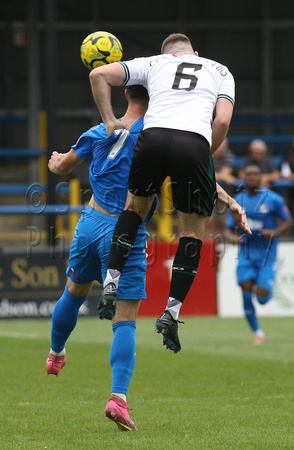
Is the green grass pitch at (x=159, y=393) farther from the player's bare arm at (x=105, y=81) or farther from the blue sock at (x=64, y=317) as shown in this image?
the player's bare arm at (x=105, y=81)

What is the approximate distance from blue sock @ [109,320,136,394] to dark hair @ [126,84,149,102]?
4.72ft

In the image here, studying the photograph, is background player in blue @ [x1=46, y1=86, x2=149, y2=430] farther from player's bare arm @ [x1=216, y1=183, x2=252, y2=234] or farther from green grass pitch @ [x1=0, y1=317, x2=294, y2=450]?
player's bare arm @ [x1=216, y1=183, x2=252, y2=234]

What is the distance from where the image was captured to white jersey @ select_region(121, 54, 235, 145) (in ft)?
15.9

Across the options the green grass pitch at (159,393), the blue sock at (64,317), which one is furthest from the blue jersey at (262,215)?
the blue sock at (64,317)

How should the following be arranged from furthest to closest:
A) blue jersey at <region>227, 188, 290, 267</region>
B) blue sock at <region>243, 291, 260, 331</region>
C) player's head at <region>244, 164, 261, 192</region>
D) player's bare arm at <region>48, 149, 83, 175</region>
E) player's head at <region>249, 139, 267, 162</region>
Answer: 1. player's head at <region>249, 139, 267, 162</region>
2. blue jersey at <region>227, 188, 290, 267</region>
3. player's head at <region>244, 164, 261, 192</region>
4. blue sock at <region>243, 291, 260, 331</region>
5. player's bare arm at <region>48, 149, 83, 175</region>

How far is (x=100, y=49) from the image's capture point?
5434 mm

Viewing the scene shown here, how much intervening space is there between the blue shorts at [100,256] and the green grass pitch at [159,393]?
0.90 meters

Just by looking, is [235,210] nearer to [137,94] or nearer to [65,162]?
[137,94]

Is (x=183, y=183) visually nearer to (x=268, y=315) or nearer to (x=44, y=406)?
(x=44, y=406)

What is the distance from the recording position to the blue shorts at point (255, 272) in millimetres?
10797

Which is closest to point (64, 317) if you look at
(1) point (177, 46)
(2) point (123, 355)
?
(2) point (123, 355)

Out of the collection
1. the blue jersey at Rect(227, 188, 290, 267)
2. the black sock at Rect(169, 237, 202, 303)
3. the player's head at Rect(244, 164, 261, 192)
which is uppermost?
the black sock at Rect(169, 237, 202, 303)

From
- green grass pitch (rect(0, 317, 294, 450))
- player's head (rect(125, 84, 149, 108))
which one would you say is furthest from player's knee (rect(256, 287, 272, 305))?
player's head (rect(125, 84, 149, 108))

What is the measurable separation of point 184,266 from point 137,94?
3.80ft
